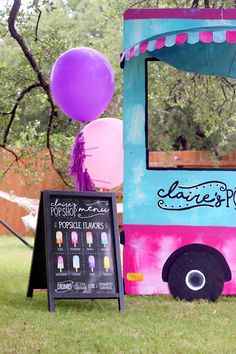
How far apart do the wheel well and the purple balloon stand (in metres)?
1.59

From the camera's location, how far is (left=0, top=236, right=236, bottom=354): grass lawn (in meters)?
4.80

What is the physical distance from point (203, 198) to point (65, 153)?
12.9ft

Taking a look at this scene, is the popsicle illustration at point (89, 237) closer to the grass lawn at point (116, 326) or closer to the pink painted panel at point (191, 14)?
the grass lawn at point (116, 326)

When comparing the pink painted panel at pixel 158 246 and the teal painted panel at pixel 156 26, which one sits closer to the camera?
the teal painted panel at pixel 156 26

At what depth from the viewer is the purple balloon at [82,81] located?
274 inches

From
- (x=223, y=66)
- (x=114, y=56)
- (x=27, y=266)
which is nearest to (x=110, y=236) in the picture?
(x=223, y=66)

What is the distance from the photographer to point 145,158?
7055mm

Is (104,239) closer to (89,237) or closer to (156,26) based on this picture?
(89,237)

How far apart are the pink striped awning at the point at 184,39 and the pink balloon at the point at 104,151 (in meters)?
0.85

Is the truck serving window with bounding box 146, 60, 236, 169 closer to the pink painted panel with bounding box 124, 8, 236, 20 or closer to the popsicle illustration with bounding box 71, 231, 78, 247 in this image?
the pink painted panel with bounding box 124, 8, 236, 20

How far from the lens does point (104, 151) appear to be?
7.13m

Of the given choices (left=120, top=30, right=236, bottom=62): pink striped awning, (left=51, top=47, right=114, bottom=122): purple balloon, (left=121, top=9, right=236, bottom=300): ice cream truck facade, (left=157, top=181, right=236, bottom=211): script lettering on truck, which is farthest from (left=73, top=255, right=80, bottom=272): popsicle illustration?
(left=120, top=30, right=236, bottom=62): pink striped awning

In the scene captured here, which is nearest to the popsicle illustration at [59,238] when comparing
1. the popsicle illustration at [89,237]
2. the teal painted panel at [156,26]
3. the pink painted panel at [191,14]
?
the popsicle illustration at [89,237]

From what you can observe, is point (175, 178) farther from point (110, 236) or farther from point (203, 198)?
point (110, 236)
